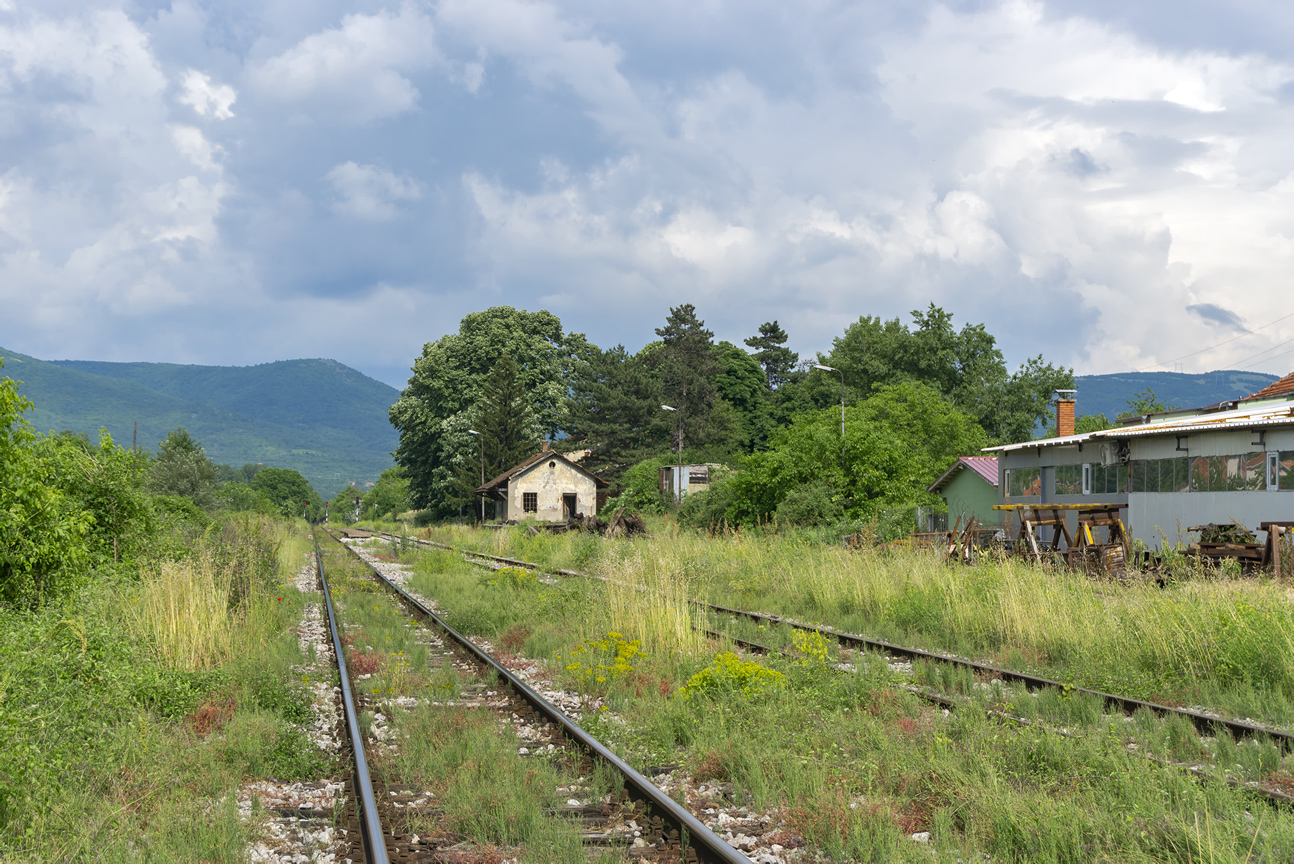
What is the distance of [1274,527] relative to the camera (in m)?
16.3

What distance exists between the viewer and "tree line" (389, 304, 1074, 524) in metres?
63.2

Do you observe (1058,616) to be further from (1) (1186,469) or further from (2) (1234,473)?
(1) (1186,469)

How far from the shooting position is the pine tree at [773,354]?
9544 centimetres

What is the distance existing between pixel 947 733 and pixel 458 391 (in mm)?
66257

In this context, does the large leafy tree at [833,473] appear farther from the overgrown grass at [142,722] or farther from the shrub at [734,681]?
the overgrown grass at [142,722]

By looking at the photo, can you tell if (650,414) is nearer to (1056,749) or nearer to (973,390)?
(973,390)

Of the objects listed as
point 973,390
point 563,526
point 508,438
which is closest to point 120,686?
point 563,526

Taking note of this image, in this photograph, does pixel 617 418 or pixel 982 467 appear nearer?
pixel 982 467

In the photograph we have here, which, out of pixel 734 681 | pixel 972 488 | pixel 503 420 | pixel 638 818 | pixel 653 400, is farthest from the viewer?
pixel 653 400

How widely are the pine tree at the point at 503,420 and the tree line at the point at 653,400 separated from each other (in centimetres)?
12

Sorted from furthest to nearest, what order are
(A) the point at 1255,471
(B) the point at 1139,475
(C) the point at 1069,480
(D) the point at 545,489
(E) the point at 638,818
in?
(D) the point at 545,489 < (C) the point at 1069,480 < (B) the point at 1139,475 < (A) the point at 1255,471 < (E) the point at 638,818

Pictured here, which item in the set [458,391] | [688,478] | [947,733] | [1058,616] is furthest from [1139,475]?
[458,391]

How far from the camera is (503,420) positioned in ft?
214

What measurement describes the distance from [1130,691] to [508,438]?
59153mm
